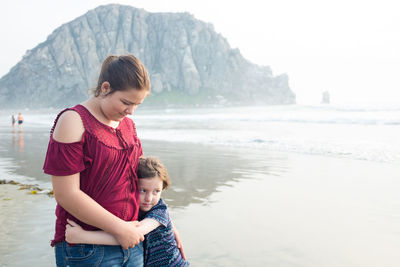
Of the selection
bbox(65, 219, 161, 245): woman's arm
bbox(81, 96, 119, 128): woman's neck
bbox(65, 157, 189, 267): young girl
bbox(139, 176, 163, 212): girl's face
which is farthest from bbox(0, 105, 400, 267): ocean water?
bbox(81, 96, 119, 128): woman's neck

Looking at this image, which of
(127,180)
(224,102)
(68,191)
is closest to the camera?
(68,191)

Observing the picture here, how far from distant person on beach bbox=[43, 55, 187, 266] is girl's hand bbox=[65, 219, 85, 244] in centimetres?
3

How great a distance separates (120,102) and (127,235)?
2.21ft

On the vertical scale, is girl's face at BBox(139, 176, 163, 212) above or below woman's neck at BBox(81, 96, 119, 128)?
below

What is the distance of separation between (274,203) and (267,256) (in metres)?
2.18

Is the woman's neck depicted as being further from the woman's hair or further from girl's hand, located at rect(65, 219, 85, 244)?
girl's hand, located at rect(65, 219, 85, 244)

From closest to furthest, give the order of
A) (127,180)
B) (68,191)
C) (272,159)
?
(68,191) → (127,180) → (272,159)

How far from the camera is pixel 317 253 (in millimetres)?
3787

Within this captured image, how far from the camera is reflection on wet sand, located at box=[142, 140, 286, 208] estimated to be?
6391mm

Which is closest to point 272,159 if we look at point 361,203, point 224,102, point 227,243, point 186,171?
point 186,171

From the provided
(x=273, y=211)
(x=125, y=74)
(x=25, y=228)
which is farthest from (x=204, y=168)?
(x=125, y=74)

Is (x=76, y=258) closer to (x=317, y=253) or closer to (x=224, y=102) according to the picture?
(x=317, y=253)

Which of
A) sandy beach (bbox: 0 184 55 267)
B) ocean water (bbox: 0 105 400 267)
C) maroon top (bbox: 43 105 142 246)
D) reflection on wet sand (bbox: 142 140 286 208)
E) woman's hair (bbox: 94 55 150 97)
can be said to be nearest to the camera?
maroon top (bbox: 43 105 142 246)

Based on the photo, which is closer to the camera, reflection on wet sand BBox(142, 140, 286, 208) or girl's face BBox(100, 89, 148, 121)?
girl's face BBox(100, 89, 148, 121)
